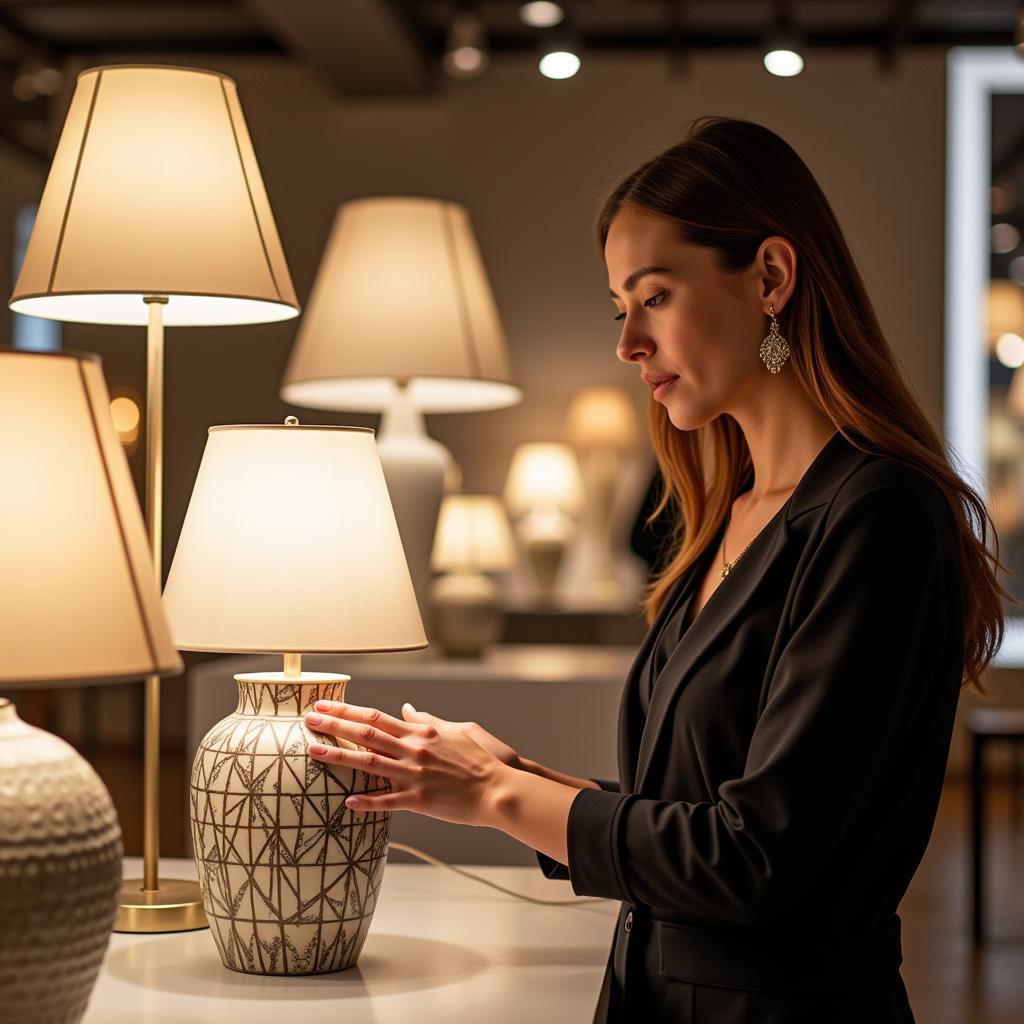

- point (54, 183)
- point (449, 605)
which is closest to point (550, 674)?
point (449, 605)

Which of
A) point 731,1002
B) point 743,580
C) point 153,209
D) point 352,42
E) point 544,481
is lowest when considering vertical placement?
point 731,1002

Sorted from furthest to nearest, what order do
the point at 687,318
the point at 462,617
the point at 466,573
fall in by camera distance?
the point at 466,573, the point at 462,617, the point at 687,318

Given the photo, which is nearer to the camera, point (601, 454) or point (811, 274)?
point (811, 274)

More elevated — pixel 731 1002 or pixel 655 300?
pixel 655 300

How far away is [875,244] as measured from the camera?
8070 mm

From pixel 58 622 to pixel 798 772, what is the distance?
2.16ft

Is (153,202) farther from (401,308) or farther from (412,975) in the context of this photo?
(401,308)

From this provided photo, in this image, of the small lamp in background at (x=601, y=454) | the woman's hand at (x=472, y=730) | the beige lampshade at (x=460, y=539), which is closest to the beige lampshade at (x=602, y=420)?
the small lamp in background at (x=601, y=454)

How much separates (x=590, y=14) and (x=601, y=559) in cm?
302

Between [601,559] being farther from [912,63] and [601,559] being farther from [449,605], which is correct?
[449,605]

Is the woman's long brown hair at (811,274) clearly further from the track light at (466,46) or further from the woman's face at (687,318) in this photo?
the track light at (466,46)

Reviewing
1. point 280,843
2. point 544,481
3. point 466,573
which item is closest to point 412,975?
point 280,843

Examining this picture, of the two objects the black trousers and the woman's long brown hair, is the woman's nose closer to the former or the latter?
the woman's long brown hair

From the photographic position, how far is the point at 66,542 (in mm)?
976
